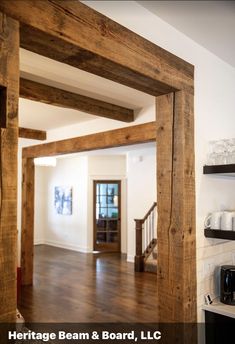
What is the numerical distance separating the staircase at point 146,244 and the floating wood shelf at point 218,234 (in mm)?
4454

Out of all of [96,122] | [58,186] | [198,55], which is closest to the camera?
[198,55]

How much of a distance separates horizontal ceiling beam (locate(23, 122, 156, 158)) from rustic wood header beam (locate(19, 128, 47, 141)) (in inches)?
5.8

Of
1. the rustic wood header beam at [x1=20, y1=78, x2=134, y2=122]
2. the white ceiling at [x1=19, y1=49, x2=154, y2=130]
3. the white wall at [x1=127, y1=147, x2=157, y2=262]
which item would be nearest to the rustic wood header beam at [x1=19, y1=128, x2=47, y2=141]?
the white ceiling at [x1=19, y1=49, x2=154, y2=130]

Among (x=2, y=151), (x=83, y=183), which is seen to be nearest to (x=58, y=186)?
(x=83, y=183)

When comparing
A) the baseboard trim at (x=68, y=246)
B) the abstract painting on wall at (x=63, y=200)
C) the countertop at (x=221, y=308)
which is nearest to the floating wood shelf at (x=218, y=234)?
the countertop at (x=221, y=308)

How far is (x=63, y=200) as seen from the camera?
9.00m

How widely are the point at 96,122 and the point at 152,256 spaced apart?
3481 mm

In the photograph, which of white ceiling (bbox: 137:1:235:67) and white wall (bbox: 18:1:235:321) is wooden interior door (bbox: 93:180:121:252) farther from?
white ceiling (bbox: 137:1:235:67)

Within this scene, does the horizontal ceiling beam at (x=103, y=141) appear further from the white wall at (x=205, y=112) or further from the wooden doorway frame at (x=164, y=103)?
the wooden doorway frame at (x=164, y=103)

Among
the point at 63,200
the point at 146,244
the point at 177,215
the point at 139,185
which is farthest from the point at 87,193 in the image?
the point at 177,215

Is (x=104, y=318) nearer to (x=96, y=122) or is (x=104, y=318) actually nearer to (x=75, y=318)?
(x=75, y=318)

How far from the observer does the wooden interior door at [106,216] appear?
27.3 feet

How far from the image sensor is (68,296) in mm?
4598

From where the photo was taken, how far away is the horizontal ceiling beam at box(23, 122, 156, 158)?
374cm
